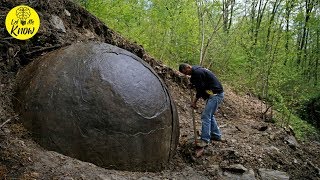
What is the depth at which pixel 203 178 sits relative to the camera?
4.80 m

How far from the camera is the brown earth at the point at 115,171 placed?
3508 mm

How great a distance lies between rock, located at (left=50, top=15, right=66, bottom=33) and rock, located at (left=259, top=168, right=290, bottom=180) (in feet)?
13.1

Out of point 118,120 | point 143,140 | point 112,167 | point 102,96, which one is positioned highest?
point 102,96

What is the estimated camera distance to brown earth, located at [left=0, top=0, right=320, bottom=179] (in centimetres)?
351

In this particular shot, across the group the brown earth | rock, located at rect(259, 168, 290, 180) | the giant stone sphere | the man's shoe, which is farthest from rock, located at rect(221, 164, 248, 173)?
the giant stone sphere

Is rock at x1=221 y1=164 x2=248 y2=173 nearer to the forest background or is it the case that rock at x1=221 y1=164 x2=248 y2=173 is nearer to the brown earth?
the brown earth

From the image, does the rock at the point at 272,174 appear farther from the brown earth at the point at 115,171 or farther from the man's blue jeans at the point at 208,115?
the man's blue jeans at the point at 208,115

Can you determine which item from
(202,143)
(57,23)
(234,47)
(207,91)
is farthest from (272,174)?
(234,47)

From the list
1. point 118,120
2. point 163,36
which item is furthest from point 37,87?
point 163,36

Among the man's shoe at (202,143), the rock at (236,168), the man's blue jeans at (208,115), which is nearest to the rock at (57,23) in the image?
the man's blue jeans at (208,115)

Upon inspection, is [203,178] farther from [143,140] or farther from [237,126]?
[237,126]

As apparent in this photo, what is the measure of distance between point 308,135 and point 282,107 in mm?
2085

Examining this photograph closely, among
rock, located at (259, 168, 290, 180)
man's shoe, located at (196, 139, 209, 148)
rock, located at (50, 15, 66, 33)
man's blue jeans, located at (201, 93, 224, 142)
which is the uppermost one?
rock, located at (50, 15, 66, 33)

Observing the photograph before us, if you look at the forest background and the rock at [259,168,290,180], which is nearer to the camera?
the rock at [259,168,290,180]
